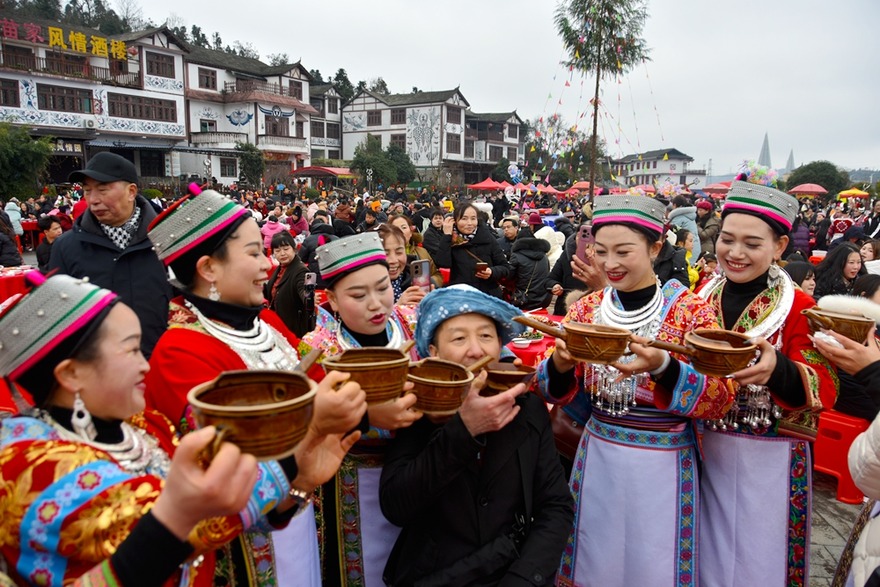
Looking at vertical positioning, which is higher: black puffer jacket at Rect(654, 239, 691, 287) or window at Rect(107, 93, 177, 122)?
window at Rect(107, 93, 177, 122)

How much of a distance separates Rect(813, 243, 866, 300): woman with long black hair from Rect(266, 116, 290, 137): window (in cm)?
4070

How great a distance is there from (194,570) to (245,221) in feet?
3.89

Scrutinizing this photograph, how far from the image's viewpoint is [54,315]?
1.32m

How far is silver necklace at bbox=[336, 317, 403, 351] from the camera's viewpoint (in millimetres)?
2318

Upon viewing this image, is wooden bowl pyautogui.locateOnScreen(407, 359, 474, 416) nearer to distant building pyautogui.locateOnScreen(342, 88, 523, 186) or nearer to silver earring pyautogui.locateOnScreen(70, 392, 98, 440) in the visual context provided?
silver earring pyautogui.locateOnScreen(70, 392, 98, 440)

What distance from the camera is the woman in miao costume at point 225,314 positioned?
6.15 feet

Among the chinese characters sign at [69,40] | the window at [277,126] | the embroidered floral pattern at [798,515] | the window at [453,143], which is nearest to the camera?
the embroidered floral pattern at [798,515]

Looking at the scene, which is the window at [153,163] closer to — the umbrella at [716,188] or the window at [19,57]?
the window at [19,57]

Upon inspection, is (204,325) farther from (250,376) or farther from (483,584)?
(483,584)

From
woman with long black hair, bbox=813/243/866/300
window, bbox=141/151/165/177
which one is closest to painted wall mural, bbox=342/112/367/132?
window, bbox=141/151/165/177

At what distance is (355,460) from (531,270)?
4958 millimetres

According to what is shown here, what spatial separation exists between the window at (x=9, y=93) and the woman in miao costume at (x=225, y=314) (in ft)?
121

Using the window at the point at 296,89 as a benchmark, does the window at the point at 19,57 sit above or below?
below

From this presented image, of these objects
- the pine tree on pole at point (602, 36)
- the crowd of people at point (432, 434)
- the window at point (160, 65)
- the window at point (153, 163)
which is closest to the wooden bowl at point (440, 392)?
the crowd of people at point (432, 434)
